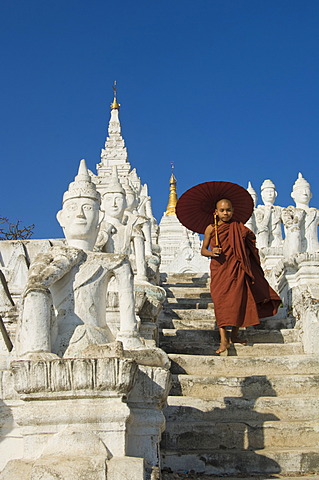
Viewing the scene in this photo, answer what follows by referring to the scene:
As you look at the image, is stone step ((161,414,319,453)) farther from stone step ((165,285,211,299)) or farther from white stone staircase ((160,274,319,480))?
stone step ((165,285,211,299))

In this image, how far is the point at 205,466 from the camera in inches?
211

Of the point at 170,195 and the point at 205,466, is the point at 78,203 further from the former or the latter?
the point at 170,195

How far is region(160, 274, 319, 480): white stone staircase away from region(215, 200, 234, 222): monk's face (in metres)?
1.57

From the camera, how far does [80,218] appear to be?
4805mm

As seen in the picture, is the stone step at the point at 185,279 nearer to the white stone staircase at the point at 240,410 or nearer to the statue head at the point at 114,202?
the statue head at the point at 114,202

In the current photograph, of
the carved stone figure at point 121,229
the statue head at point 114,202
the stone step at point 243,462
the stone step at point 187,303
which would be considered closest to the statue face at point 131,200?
the stone step at point 187,303

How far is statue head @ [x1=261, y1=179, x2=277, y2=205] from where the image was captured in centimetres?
1769

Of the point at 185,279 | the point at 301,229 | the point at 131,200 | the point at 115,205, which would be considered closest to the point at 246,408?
the point at 115,205

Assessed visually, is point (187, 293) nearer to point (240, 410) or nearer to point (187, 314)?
point (187, 314)

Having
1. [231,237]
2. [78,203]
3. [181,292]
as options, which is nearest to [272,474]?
[78,203]

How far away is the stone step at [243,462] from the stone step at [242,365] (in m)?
1.57

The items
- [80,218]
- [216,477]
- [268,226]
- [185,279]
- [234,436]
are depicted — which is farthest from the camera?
[268,226]

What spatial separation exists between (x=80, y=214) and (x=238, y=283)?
371 centimetres

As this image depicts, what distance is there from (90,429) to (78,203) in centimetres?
193
